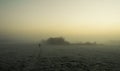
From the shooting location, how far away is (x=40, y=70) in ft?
164

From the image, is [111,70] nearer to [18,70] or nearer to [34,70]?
[34,70]

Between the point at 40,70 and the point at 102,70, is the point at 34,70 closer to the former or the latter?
the point at 40,70

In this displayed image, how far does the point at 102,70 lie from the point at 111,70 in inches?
122

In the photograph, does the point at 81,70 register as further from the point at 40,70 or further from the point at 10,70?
the point at 10,70

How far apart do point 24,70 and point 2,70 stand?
7.52m

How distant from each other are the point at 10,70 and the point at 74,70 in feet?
71.5

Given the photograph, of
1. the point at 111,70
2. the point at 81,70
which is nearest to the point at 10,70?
the point at 81,70

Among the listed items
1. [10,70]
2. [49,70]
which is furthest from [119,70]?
[10,70]

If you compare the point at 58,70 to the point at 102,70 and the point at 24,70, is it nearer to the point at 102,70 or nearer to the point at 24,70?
the point at 24,70

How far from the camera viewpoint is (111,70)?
50.7m

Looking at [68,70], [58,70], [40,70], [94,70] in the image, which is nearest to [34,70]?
[40,70]

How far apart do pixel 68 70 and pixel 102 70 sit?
11901 millimetres

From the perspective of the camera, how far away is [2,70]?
1948 inches

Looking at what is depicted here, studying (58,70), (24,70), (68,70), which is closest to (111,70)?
(68,70)
